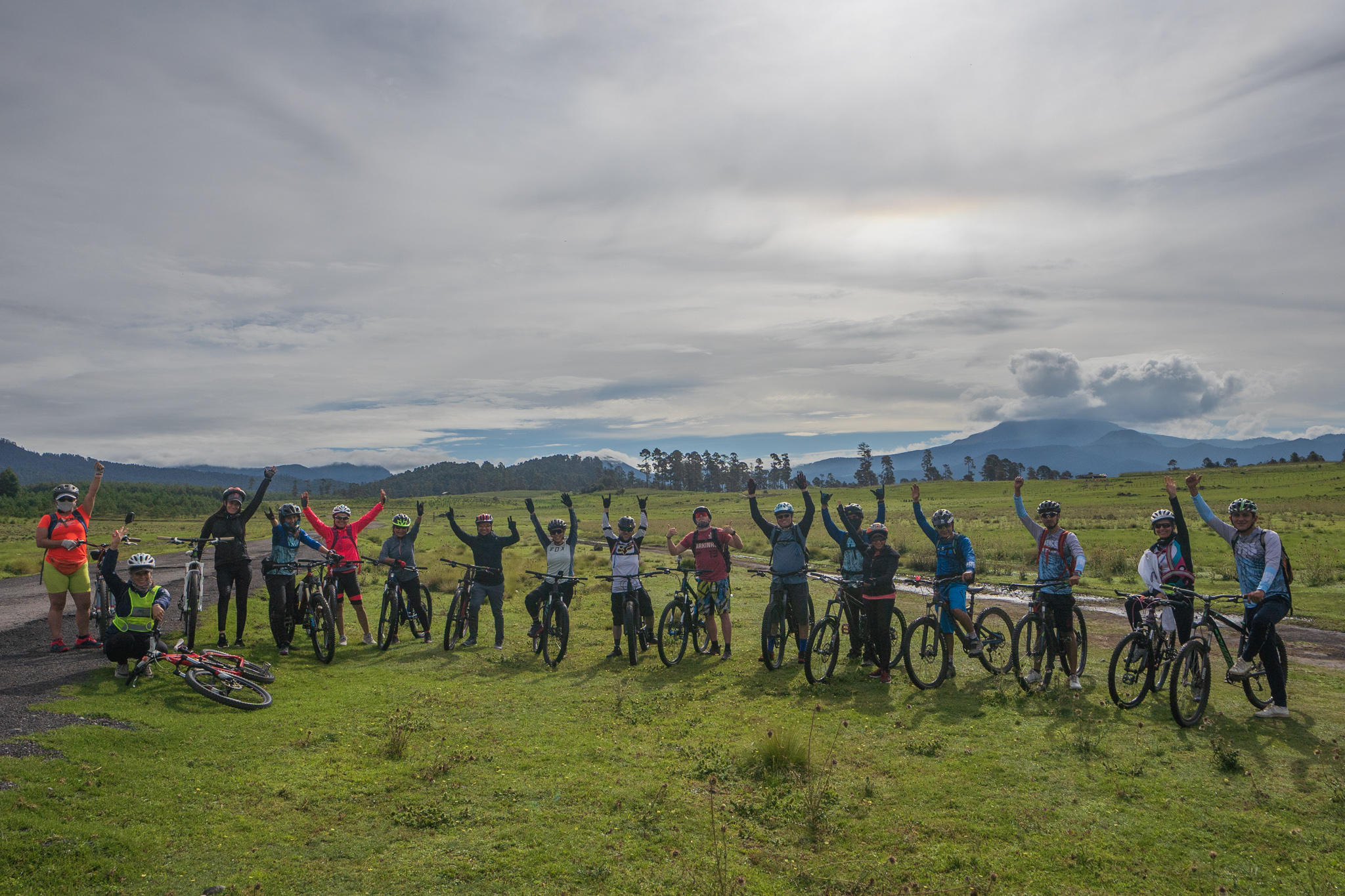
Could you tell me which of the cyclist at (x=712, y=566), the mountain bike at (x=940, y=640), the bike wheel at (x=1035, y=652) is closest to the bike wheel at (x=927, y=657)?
the mountain bike at (x=940, y=640)

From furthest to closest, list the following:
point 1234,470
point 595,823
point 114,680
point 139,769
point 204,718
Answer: point 1234,470, point 114,680, point 204,718, point 139,769, point 595,823

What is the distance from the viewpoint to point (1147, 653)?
31.5ft

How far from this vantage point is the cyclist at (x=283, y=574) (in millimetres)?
12641

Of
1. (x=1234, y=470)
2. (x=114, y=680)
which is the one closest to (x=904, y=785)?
(x=114, y=680)

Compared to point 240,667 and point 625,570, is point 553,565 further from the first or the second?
point 240,667

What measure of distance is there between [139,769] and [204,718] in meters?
1.77

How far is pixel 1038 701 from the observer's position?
9.92 meters

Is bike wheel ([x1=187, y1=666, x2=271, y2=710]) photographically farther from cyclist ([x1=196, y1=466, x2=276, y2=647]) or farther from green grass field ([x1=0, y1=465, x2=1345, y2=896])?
cyclist ([x1=196, y1=466, x2=276, y2=647])

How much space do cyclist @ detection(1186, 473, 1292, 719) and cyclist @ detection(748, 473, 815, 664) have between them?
5.60m

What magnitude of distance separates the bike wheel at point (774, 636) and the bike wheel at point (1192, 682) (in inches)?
220

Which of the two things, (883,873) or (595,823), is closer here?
(883,873)

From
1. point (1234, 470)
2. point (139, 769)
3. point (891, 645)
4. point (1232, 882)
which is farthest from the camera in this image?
point (1234, 470)

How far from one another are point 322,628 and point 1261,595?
47.6 ft

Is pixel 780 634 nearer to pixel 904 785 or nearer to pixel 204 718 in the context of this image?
pixel 904 785
